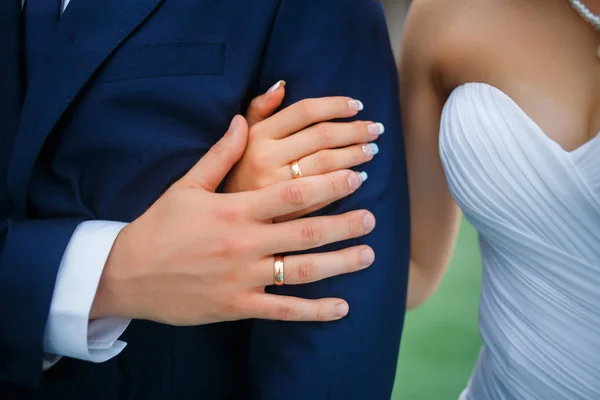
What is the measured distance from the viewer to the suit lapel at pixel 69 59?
57 centimetres

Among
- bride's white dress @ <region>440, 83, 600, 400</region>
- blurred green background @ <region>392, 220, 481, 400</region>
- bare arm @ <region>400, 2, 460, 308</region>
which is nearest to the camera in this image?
bride's white dress @ <region>440, 83, 600, 400</region>

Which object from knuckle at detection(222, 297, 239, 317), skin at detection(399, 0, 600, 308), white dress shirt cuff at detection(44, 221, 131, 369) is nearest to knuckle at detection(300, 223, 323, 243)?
knuckle at detection(222, 297, 239, 317)

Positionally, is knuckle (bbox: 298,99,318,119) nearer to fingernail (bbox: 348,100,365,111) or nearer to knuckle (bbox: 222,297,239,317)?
fingernail (bbox: 348,100,365,111)

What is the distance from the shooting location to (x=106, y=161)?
612 mm

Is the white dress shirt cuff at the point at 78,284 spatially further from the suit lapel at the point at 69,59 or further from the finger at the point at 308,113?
the finger at the point at 308,113

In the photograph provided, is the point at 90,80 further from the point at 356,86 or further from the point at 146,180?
the point at 356,86

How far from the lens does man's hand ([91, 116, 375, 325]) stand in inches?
23.2

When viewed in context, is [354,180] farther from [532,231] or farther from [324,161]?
[532,231]

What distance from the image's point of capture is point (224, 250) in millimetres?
587

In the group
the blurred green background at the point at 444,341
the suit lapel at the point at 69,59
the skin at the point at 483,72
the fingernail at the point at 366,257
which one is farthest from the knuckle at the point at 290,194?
the blurred green background at the point at 444,341

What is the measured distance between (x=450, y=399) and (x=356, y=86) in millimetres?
1242

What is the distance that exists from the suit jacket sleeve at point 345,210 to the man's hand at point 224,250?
0.02 meters

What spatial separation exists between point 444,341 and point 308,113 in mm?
1440

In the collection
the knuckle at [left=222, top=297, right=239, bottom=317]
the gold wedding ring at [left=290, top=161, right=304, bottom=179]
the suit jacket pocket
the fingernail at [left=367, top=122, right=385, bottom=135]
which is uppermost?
the suit jacket pocket
